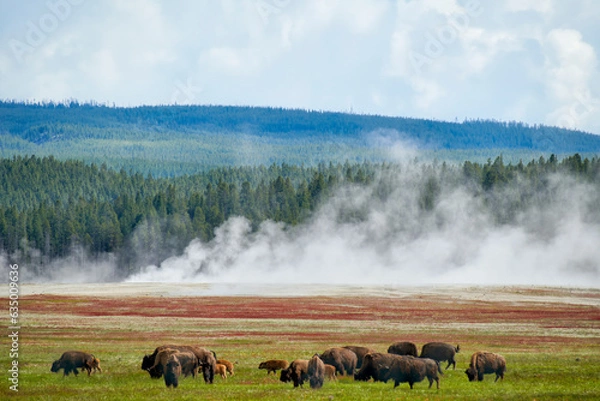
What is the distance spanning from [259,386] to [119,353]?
34.9 ft

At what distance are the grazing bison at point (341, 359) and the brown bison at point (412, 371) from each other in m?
2.64

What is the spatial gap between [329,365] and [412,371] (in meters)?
3.28

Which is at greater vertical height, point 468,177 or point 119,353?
point 468,177

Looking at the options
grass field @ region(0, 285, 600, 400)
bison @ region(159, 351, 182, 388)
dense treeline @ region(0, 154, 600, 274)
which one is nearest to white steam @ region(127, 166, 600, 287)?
dense treeline @ region(0, 154, 600, 274)

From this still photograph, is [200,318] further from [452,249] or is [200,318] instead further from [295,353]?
[452,249]

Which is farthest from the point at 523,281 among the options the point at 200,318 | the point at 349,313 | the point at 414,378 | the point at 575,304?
the point at 414,378

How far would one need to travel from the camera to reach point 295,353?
1468 inches

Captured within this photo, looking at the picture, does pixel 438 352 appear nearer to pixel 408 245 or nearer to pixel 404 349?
pixel 404 349

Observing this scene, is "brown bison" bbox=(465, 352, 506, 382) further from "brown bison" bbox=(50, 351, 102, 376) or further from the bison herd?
"brown bison" bbox=(50, 351, 102, 376)

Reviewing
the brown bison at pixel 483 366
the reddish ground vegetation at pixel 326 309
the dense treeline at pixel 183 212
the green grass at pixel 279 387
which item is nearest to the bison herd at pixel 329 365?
the brown bison at pixel 483 366

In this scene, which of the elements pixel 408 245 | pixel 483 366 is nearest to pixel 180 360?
pixel 483 366

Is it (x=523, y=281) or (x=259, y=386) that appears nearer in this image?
(x=259, y=386)

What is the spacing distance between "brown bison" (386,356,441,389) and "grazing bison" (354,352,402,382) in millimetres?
291

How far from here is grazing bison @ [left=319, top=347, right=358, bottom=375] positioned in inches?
1194
